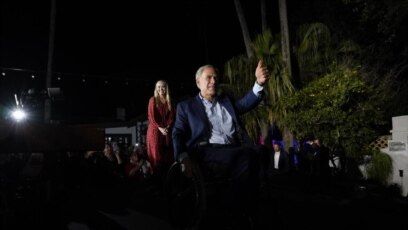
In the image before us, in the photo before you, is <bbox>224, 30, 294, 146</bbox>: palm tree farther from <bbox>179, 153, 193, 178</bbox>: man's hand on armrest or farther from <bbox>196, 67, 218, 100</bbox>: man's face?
<bbox>179, 153, 193, 178</bbox>: man's hand on armrest

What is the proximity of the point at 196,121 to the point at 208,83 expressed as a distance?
0.37m

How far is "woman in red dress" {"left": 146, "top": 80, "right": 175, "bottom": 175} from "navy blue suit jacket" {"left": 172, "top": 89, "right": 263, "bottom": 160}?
179 cm

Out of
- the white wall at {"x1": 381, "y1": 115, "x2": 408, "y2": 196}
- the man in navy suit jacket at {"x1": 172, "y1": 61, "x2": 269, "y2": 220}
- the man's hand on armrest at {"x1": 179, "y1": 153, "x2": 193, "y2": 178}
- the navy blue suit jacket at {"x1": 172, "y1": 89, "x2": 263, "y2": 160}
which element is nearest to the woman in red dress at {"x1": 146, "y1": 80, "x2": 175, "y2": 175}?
the man in navy suit jacket at {"x1": 172, "y1": 61, "x2": 269, "y2": 220}

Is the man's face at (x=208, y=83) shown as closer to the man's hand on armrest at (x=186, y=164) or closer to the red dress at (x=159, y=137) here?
the man's hand on armrest at (x=186, y=164)

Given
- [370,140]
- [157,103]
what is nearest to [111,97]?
[370,140]

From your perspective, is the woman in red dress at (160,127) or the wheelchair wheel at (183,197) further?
the woman in red dress at (160,127)

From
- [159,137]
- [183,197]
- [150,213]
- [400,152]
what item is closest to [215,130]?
[183,197]

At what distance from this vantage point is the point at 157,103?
199 inches

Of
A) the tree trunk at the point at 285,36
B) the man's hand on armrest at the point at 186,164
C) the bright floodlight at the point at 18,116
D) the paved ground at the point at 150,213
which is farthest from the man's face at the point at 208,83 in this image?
the tree trunk at the point at 285,36

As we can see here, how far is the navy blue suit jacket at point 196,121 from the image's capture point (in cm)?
309

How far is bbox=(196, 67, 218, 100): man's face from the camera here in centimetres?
328

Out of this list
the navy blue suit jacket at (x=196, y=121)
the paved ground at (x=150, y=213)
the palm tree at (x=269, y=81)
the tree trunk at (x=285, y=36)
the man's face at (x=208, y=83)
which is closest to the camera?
the paved ground at (x=150, y=213)

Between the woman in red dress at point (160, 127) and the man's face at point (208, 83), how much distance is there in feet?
5.49

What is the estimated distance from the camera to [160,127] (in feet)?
16.3
